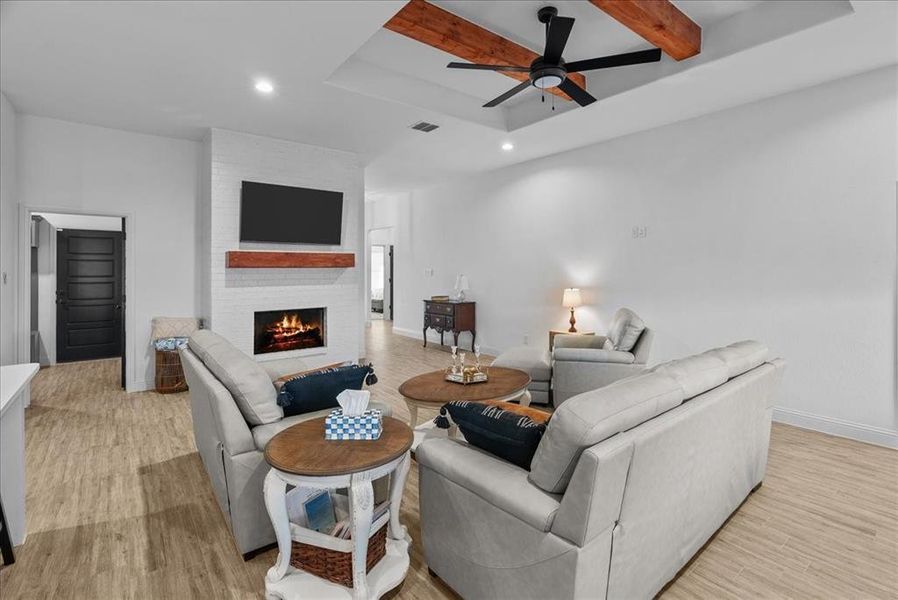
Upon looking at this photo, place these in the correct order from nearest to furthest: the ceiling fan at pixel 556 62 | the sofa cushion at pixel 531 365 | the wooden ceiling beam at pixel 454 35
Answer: the ceiling fan at pixel 556 62
the wooden ceiling beam at pixel 454 35
the sofa cushion at pixel 531 365

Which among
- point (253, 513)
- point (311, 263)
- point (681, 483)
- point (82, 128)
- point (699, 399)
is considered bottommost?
point (253, 513)

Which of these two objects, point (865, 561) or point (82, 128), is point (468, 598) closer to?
point (865, 561)

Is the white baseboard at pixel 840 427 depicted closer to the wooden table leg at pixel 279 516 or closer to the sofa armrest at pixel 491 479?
the sofa armrest at pixel 491 479

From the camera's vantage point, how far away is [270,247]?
5328 mm

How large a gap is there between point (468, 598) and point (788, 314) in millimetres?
3847

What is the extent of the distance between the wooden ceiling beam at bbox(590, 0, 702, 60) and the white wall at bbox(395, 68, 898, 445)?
1.29m

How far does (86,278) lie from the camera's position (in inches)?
257

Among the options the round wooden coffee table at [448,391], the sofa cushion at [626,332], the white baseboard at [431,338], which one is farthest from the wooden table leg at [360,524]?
the white baseboard at [431,338]

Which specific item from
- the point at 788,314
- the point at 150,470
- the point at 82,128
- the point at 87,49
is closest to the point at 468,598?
the point at 150,470

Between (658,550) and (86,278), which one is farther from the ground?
(86,278)

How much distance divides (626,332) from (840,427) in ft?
5.94

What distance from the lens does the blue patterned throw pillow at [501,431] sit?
5.36 feet

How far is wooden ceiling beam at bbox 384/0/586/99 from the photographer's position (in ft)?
9.99

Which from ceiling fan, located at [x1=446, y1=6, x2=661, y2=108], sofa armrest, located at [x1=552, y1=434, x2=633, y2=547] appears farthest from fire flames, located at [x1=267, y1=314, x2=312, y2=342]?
sofa armrest, located at [x1=552, y1=434, x2=633, y2=547]
